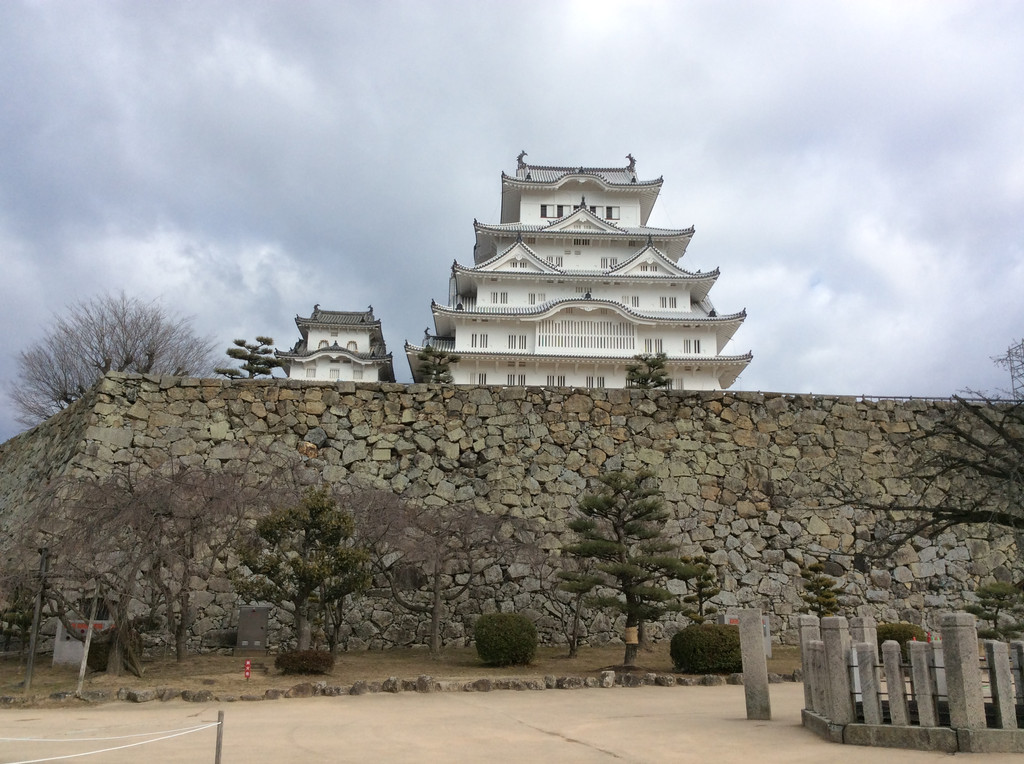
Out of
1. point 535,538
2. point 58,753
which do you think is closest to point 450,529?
point 535,538

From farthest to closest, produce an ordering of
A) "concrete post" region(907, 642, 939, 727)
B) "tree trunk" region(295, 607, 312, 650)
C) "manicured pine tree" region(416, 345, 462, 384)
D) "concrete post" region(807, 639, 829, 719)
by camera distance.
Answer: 1. "manicured pine tree" region(416, 345, 462, 384)
2. "tree trunk" region(295, 607, 312, 650)
3. "concrete post" region(807, 639, 829, 719)
4. "concrete post" region(907, 642, 939, 727)

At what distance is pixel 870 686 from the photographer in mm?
7562

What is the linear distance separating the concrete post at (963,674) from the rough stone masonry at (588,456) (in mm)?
→ 10099

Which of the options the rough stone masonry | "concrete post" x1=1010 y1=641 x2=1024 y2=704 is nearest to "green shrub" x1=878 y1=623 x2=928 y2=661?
the rough stone masonry

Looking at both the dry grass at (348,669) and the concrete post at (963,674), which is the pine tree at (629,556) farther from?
the concrete post at (963,674)

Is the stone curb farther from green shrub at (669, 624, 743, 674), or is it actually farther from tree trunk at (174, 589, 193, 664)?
tree trunk at (174, 589, 193, 664)

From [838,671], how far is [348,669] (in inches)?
333

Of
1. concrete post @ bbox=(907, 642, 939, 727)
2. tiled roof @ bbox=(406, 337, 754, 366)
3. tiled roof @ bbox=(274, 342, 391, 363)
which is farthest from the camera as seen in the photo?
tiled roof @ bbox=(274, 342, 391, 363)

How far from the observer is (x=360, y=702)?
10766 millimetres

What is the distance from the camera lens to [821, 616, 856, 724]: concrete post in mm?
7723

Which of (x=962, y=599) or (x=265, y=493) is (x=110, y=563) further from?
(x=962, y=599)

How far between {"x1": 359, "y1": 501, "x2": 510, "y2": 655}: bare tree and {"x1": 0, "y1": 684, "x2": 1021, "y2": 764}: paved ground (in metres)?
3.40

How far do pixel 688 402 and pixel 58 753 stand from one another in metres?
14.7

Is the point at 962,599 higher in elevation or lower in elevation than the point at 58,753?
higher
